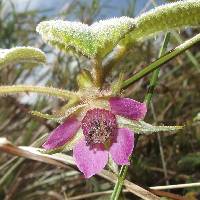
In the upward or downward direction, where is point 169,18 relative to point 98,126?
upward

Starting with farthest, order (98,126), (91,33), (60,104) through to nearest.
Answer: (60,104), (98,126), (91,33)

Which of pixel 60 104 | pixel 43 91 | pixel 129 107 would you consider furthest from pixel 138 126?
pixel 60 104

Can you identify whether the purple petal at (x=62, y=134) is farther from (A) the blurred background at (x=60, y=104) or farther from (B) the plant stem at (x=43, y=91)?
(A) the blurred background at (x=60, y=104)

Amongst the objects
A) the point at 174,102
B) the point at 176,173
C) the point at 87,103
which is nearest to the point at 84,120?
the point at 87,103

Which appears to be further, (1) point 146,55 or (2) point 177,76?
(2) point 177,76

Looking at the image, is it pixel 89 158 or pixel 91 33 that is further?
pixel 89 158

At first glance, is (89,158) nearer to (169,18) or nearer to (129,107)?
(129,107)

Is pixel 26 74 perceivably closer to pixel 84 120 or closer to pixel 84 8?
pixel 84 8
